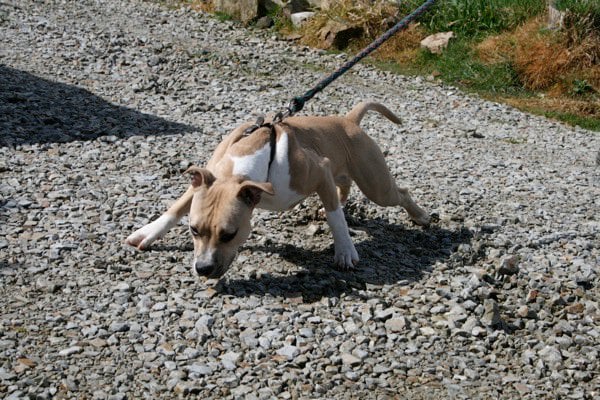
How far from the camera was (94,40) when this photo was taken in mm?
15125

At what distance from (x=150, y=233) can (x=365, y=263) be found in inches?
73.3

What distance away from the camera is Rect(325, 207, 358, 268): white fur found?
282 inches

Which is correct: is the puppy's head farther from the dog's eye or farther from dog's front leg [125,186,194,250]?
dog's front leg [125,186,194,250]

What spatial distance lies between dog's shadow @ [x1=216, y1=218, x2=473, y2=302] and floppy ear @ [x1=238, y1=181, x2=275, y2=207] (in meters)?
0.71

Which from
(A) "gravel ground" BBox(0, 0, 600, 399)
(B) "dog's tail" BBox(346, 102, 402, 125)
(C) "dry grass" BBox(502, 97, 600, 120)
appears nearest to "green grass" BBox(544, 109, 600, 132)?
(C) "dry grass" BBox(502, 97, 600, 120)

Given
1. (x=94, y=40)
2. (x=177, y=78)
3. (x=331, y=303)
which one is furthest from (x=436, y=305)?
(x=94, y=40)

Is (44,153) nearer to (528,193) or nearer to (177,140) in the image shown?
(177,140)

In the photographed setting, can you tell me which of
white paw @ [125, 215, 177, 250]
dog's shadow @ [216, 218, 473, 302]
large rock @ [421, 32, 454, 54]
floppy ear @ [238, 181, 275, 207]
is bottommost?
large rock @ [421, 32, 454, 54]

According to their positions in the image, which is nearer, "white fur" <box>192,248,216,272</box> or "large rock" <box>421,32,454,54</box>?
"white fur" <box>192,248,216,272</box>

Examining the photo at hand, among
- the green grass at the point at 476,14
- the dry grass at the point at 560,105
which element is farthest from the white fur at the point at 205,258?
the green grass at the point at 476,14

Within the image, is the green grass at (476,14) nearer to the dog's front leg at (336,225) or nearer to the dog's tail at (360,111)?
the dog's tail at (360,111)

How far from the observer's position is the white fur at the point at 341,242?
717cm

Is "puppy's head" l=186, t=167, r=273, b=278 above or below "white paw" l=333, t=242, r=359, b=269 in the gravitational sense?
above

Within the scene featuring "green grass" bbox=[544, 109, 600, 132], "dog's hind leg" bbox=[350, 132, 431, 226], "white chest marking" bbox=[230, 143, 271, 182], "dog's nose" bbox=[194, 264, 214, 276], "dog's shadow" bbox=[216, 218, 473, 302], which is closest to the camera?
"dog's nose" bbox=[194, 264, 214, 276]
